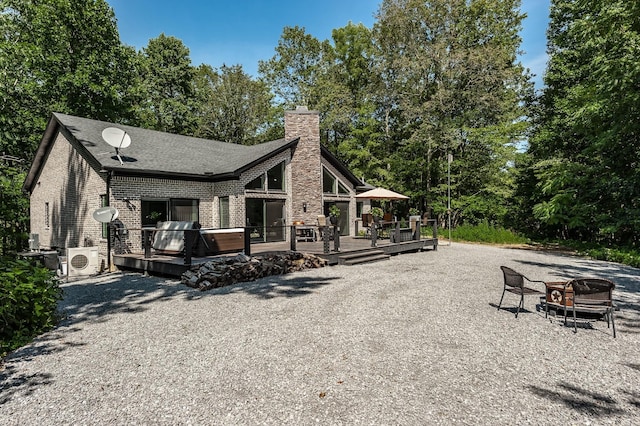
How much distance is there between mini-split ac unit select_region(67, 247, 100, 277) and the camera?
413 inches

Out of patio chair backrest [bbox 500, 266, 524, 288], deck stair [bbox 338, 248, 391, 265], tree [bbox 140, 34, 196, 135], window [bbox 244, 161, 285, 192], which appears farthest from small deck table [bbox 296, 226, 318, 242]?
tree [bbox 140, 34, 196, 135]

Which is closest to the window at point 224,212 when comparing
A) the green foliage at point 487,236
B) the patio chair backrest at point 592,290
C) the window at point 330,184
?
the window at point 330,184

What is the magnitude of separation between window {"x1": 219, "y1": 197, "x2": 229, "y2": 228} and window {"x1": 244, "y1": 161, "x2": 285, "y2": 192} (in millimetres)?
1117

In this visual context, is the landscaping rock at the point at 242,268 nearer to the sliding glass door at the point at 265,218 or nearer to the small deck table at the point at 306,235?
the sliding glass door at the point at 265,218

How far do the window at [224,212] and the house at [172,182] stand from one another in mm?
44

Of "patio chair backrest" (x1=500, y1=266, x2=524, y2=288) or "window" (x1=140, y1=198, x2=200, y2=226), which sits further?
"window" (x1=140, y1=198, x2=200, y2=226)

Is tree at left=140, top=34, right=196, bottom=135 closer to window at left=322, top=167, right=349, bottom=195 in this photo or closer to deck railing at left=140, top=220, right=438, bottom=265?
window at left=322, top=167, right=349, bottom=195

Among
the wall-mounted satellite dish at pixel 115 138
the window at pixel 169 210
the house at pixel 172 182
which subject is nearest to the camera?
the wall-mounted satellite dish at pixel 115 138

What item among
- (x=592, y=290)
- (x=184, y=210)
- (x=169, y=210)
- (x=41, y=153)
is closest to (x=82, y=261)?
(x=169, y=210)

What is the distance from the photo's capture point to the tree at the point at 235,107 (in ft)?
106

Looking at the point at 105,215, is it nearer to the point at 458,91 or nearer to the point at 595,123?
the point at 595,123

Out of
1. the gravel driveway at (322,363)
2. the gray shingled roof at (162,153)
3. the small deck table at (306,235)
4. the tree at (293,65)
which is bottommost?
the gravel driveway at (322,363)

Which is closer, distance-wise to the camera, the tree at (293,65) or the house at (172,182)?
the house at (172,182)

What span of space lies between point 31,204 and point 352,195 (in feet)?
57.5
